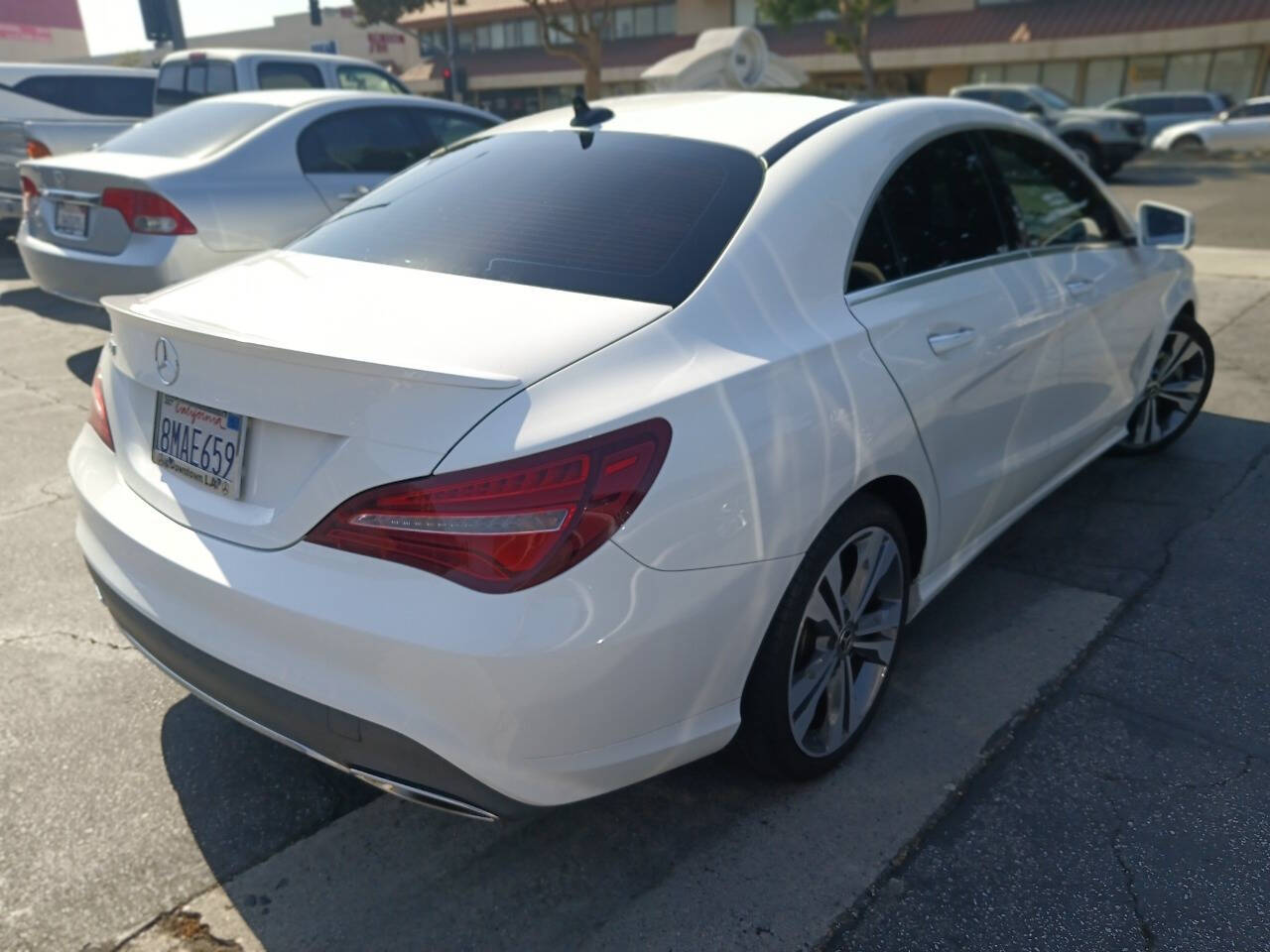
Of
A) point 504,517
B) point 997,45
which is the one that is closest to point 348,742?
point 504,517

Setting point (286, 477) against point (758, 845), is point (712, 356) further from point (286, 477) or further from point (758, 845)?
point (758, 845)

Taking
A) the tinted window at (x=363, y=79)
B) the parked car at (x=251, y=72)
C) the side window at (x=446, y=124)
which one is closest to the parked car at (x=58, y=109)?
the parked car at (x=251, y=72)

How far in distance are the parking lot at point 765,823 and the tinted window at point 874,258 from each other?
3.99 feet

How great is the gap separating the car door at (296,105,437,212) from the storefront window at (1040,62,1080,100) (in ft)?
105

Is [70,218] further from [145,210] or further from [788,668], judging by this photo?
[788,668]

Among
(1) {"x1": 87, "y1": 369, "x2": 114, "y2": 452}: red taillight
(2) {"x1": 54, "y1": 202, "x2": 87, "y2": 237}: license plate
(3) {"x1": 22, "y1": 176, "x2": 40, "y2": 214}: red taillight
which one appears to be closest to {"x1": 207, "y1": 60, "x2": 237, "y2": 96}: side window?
(3) {"x1": 22, "y1": 176, "x2": 40, "y2": 214}: red taillight

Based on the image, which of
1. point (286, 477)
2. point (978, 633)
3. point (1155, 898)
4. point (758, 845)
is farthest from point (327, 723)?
point (978, 633)

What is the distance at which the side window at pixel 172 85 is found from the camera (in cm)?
1023

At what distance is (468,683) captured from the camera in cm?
177

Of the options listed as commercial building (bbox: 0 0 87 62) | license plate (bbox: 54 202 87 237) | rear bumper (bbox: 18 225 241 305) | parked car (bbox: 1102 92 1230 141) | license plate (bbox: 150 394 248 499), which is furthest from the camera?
commercial building (bbox: 0 0 87 62)

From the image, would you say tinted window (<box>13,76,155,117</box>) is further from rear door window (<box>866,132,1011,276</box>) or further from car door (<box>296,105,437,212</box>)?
rear door window (<box>866,132,1011,276</box>)

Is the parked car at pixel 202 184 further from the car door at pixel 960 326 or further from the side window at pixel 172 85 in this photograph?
the car door at pixel 960 326

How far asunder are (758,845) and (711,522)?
0.88 meters

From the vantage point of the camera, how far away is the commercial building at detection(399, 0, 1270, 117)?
94.1 ft
